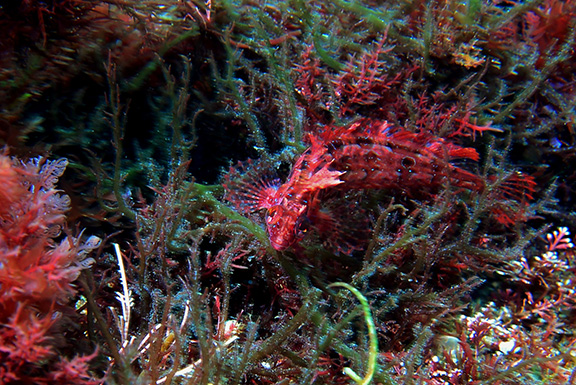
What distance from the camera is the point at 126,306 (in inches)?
94.1

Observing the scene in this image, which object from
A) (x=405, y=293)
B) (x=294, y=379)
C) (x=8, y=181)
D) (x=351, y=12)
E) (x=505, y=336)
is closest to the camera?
(x=8, y=181)

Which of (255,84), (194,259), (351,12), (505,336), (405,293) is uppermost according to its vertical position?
(351,12)

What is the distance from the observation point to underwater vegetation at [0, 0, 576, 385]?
243cm

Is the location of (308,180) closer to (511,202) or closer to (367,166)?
(367,166)

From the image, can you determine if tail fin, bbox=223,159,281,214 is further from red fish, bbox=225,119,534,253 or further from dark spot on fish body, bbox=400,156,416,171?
dark spot on fish body, bbox=400,156,416,171

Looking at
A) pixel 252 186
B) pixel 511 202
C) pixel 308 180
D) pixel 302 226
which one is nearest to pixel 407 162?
pixel 308 180

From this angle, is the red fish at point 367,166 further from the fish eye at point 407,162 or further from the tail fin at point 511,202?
the tail fin at point 511,202

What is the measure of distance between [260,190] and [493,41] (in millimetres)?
3263

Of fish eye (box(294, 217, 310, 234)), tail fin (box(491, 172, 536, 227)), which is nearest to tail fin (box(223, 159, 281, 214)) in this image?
fish eye (box(294, 217, 310, 234))

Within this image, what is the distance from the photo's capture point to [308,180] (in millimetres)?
2902

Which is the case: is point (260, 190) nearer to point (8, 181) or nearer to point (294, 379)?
point (294, 379)

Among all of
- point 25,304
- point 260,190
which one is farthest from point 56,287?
point 260,190

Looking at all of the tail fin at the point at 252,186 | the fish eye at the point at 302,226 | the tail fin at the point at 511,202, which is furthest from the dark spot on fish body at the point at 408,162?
the tail fin at the point at 252,186

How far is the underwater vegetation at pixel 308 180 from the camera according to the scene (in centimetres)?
243
